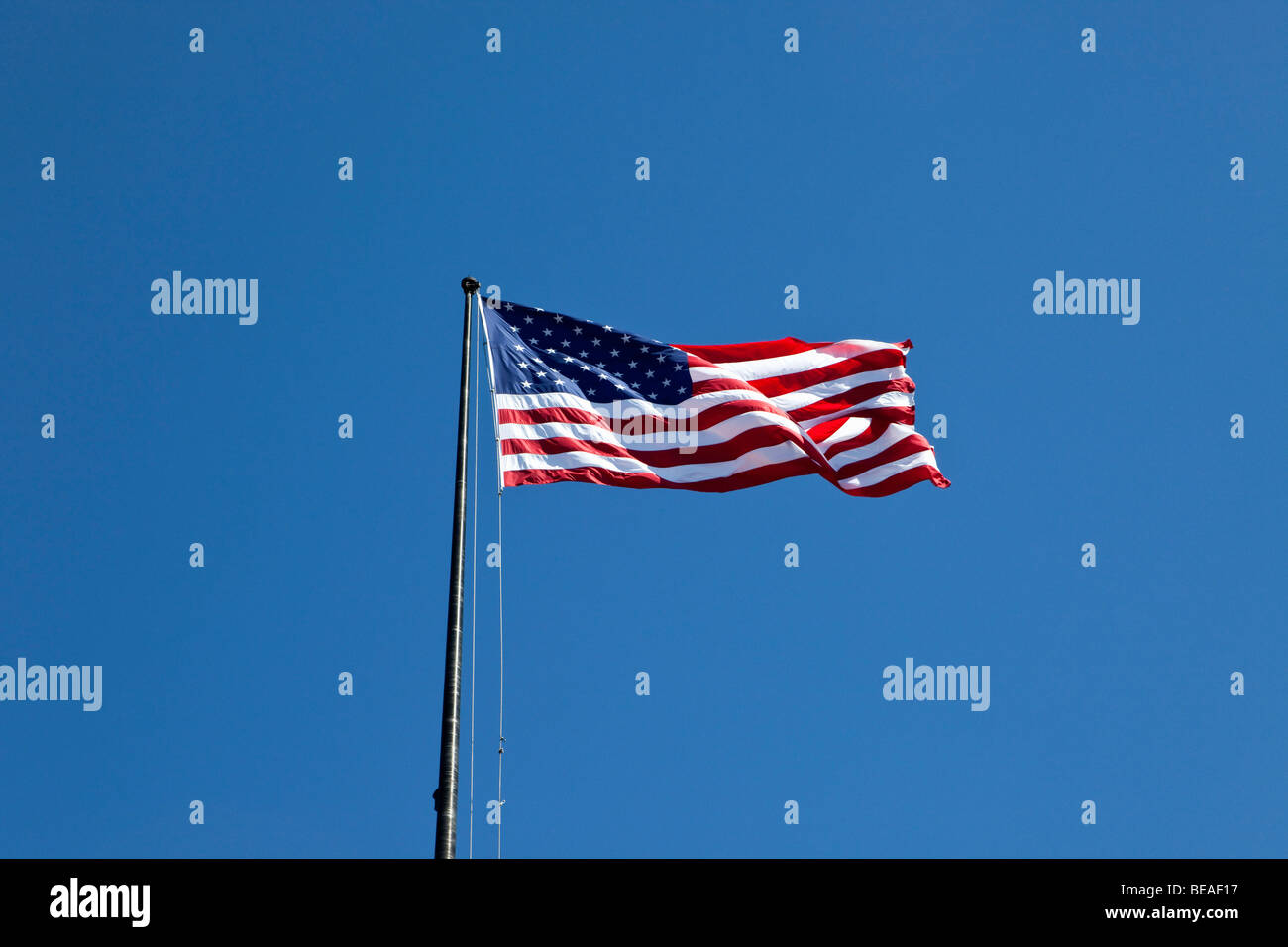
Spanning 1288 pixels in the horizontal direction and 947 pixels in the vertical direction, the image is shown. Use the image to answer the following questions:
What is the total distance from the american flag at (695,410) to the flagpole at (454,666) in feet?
6.76

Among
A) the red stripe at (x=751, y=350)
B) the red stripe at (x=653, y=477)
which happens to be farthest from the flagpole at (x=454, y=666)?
the red stripe at (x=751, y=350)

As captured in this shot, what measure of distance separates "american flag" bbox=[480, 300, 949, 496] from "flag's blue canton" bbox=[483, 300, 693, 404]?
2 cm

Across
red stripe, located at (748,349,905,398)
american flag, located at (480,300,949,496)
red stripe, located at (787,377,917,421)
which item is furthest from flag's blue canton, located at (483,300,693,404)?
red stripe, located at (787,377,917,421)

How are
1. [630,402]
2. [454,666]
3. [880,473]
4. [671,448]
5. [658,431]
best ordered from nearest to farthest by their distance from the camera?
1. [454,666]
2. [671,448]
3. [658,431]
4. [630,402]
5. [880,473]

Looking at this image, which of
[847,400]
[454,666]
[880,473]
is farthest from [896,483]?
[454,666]

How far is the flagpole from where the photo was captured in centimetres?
1519

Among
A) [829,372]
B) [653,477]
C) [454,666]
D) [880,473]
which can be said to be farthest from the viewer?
[829,372]

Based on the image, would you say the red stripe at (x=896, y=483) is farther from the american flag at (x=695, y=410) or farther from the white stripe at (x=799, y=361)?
the white stripe at (x=799, y=361)

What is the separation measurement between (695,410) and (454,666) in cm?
707

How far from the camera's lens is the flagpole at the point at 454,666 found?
1519cm

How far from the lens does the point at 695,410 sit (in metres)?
22.2

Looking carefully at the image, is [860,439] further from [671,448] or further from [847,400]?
[671,448]
